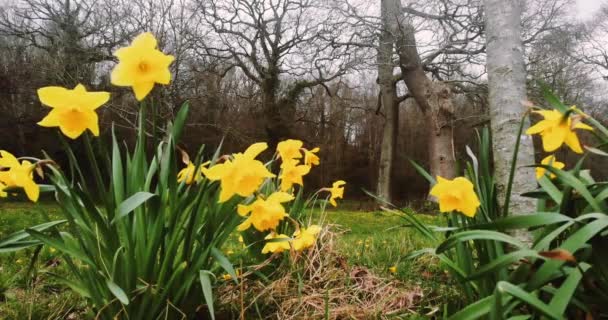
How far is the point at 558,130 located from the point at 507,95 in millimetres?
1777

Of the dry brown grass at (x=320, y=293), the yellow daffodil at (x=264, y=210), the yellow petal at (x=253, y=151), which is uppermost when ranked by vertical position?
the yellow petal at (x=253, y=151)

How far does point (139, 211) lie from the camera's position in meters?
1.19

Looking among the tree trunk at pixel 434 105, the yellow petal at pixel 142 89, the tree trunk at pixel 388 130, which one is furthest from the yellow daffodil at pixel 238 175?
the tree trunk at pixel 388 130

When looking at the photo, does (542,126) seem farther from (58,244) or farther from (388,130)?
(388,130)

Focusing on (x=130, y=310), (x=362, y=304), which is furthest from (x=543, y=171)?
(x=130, y=310)

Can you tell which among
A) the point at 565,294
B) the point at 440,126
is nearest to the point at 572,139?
the point at 565,294

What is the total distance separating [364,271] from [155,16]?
1071 cm

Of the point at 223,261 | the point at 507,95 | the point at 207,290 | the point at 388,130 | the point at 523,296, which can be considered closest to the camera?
the point at 523,296

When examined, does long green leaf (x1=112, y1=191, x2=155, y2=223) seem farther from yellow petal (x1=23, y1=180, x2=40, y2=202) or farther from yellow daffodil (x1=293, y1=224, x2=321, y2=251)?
yellow daffodil (x1=293, y1=224, x2=321, y2=251)

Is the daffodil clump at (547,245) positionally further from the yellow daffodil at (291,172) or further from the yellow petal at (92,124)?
the yellow petal at (92,124)

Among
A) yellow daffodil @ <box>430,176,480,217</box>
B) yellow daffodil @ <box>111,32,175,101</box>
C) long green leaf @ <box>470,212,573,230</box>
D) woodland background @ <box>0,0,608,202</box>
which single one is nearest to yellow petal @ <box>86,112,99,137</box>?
yellow daffodil @ <box>111,32,175,101</box>

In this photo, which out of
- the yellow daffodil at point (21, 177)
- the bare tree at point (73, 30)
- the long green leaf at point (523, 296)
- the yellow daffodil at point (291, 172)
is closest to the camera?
the long green leaf at point (523, 296)

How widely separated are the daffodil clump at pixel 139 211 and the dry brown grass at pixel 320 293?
188mm

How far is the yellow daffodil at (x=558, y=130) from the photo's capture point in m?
1.04
